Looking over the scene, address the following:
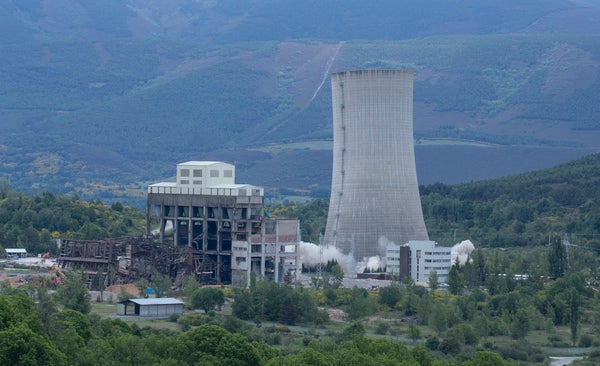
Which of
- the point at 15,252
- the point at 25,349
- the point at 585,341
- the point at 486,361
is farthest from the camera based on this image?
the point at 15,252

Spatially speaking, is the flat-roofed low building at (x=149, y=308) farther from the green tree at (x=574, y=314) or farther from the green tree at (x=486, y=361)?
the green tree at (x=486, y=361)

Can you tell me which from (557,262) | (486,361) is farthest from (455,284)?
(486,361)

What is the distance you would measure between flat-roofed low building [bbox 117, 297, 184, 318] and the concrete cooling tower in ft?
70.9

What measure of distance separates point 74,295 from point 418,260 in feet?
79.3

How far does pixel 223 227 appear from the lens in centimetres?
7756

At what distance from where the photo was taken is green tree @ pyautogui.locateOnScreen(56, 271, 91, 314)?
194ft

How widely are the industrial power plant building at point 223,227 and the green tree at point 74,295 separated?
1197 centimetres

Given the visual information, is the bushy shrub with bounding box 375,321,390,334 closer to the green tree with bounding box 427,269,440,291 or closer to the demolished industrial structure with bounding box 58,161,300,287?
the demolished industrial structure with bounding box 58,161,300,287

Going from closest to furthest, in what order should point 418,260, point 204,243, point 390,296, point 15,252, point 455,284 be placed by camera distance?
1. point 390,296
2. point 455,284
3. point 204,243
4. point 418,260
5. point 15,252

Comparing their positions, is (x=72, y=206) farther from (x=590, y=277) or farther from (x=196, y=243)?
(x=590, y=277)

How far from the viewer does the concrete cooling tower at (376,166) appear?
82000mm

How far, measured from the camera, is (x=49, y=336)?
142 feet

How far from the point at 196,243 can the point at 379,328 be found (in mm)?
19731

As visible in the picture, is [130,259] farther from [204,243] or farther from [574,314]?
[574,314]
